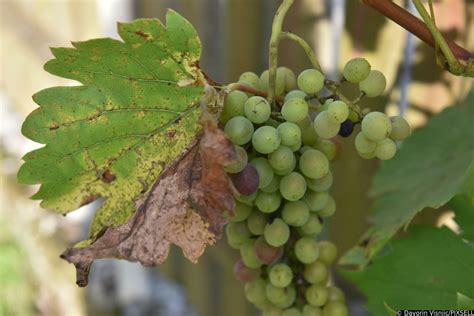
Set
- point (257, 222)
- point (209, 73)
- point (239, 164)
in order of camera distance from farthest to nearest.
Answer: point (209, 73) < point (257, 222) < point (239, 164)

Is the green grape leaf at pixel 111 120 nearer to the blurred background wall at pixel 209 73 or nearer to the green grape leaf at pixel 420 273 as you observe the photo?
the green grape leaf at pixel 420 273

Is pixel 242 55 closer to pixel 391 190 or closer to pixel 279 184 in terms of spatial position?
pixel 391 190

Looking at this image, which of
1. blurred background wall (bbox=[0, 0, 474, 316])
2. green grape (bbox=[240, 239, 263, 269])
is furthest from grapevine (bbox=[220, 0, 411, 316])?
blurred background wall (bbox=[0, 0, 474, 316])

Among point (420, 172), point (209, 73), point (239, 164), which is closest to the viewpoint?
point (239, 164)

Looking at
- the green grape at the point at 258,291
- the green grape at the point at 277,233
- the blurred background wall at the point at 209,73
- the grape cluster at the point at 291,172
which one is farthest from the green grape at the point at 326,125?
the blurred background wall at the point at 209,73

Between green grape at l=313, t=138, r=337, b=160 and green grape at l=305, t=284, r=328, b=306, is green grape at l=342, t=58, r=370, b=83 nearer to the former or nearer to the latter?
green grape at l=313, t=138, r=337, b=160

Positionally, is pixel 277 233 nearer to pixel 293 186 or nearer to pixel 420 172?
pixel 293 186

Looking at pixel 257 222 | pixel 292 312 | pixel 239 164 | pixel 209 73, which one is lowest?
pixel 209 73

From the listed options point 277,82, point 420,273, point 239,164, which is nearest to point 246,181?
point 239,164
